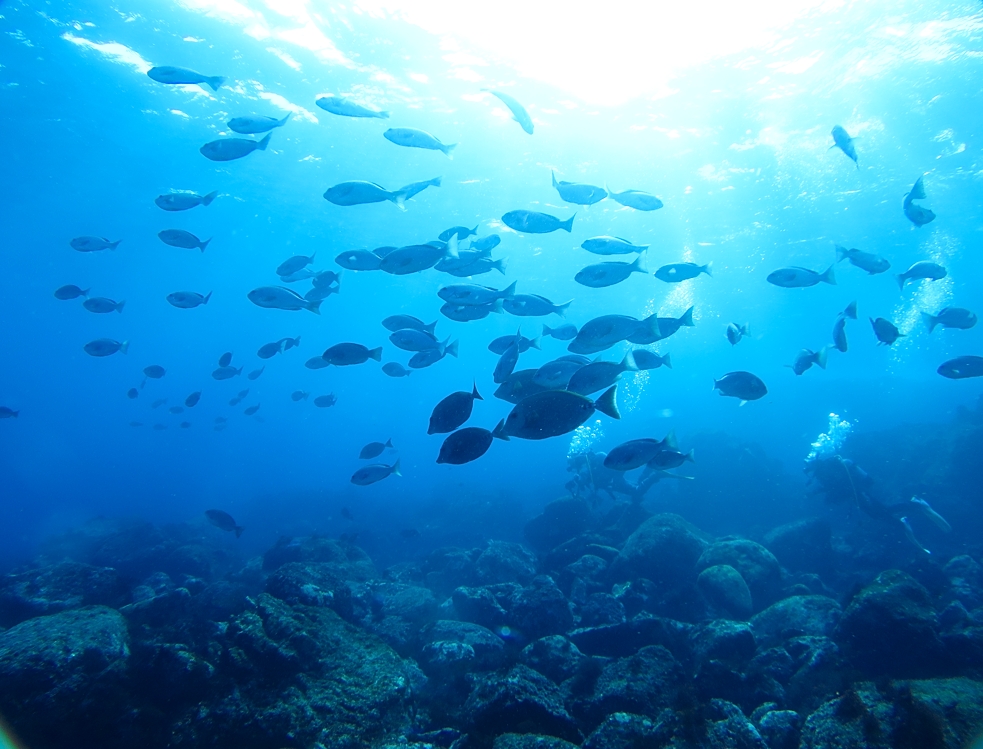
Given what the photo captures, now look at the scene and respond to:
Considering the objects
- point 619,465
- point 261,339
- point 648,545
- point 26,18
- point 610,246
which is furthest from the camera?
point 261,339

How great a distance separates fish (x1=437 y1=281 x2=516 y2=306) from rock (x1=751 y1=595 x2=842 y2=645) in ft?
23.1

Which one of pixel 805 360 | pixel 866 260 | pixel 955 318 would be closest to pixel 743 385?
pixel 805 360

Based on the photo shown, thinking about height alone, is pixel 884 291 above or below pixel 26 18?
below

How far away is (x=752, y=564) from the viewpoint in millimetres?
9594

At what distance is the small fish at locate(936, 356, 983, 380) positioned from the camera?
8.05 metres

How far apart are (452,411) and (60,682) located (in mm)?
4715

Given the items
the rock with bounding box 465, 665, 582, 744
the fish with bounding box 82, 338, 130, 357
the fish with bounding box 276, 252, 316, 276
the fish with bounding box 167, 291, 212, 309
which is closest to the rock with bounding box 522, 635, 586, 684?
the rock with bounding box 465, 665, 582, 744

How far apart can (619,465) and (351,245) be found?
2670cm

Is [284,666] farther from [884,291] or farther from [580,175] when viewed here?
[884,291]

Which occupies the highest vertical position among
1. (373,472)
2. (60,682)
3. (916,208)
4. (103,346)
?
(916,208)

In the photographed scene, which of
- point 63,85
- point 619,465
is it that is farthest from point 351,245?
point 619,465

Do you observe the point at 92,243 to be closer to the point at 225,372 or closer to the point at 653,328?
the point at 225,372

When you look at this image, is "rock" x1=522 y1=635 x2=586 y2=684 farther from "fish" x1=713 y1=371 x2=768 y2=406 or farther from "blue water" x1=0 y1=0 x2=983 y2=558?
"blue water" x1=0 y1=0 x2=983 y2=558

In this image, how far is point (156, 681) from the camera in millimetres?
4523
